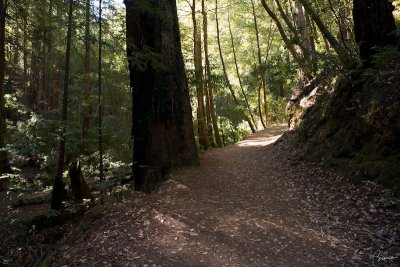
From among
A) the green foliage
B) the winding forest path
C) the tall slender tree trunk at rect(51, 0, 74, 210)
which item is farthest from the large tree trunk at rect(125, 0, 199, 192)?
the green foliage

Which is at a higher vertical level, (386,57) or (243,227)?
(386,57)

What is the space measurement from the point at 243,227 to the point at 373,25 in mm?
5580

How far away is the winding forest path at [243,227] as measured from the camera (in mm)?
4758

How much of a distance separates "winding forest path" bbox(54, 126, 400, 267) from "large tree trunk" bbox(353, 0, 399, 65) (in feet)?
10.1

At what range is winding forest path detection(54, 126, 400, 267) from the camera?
476 cm

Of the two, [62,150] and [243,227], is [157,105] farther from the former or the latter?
[243,227]

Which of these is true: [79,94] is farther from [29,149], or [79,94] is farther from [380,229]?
[380,229]

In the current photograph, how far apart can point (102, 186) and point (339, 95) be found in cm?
634

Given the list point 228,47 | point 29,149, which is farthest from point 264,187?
point 228,47

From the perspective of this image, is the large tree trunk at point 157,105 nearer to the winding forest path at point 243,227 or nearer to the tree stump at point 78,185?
the winding forest path at point 243,227

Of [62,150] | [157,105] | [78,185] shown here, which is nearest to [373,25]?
[157,105]

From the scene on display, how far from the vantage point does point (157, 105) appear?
917cm

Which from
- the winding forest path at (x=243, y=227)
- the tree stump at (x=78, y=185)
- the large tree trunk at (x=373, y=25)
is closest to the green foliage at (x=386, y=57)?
the large tree trunk at (x=373, y=25)

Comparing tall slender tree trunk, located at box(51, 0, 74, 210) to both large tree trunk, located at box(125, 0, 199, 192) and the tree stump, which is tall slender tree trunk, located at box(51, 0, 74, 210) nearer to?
the tree stump
